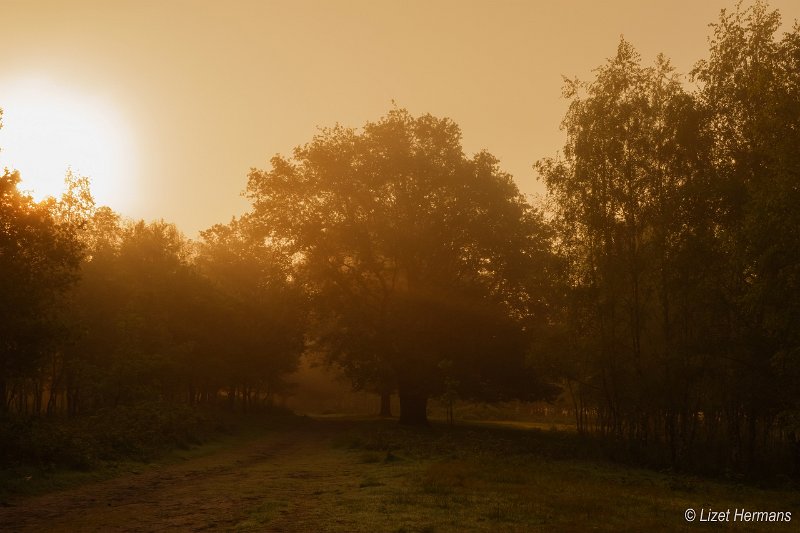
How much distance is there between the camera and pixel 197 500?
1705 cm

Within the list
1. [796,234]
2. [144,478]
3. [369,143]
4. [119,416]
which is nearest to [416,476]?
[144,478]

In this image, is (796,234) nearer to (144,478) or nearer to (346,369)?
(144,478)

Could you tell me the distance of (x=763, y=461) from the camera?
97.8ft

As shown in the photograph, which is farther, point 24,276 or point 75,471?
point 24,276

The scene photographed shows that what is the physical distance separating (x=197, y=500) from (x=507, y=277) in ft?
117

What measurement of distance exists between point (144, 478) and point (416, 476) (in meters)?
9.05

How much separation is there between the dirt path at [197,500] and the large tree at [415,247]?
75.3ft

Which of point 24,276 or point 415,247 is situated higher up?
point 415,247

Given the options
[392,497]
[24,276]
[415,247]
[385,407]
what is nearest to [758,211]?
[392,497]

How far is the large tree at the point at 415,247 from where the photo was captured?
48250mm

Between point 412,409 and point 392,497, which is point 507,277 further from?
point 392,497

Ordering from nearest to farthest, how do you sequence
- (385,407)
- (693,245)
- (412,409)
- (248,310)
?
(693,245)
(412,409)
(248,310)
(385,407)

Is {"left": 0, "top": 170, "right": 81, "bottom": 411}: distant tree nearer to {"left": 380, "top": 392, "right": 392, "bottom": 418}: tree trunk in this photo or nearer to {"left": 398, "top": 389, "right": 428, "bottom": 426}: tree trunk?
{"left": 398, "top": 389, "right": 428, "bottom": 426}: tree trunk

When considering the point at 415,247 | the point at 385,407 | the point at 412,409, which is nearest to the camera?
the point at 415,247
